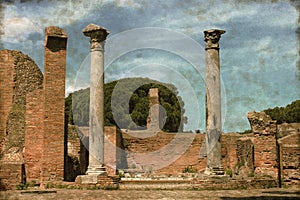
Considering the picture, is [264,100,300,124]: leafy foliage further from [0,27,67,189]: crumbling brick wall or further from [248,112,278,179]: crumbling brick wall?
[0,27,67,189]: crumbling brick wall

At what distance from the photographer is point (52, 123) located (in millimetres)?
15109

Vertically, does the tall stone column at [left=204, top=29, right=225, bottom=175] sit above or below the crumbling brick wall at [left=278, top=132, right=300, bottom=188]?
above

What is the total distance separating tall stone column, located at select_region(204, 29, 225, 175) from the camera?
15.1 m

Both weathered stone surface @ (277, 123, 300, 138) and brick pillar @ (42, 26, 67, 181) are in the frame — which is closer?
brick pillar @ (42, 26, 67, 181)

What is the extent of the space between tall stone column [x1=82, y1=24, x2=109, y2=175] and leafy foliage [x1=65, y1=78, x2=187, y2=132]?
24.0m

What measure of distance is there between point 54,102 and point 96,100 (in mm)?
1585

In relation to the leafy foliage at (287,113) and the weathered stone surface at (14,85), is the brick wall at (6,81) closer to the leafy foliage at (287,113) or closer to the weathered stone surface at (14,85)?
the weathered stone surface at (14,85)

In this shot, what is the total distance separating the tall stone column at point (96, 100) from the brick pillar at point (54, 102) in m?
1.14

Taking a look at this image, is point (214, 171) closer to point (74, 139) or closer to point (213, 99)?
point (213, 99)

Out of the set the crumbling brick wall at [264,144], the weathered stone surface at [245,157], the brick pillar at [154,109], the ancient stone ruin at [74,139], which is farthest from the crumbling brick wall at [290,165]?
the brick pillar at [154,109]

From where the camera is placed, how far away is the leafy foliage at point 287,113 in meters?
38.2

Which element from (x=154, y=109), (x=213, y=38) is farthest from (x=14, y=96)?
(x=154, y=109)

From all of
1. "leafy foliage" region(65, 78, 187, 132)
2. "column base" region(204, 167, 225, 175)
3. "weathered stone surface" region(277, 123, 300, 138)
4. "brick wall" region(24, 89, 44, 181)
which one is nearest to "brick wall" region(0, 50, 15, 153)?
"brick wall" region(24, 89, 44, 181)

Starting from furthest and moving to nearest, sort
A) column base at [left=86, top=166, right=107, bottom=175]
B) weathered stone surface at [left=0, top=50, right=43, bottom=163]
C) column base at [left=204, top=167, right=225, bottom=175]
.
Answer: weathered stone surface at [left=0, top=50, right=43, bottom=163] < column base at [left=204, top=167, right=225, bottom=175] < column base at [left=86, top=166, right=107, bottom=175]
